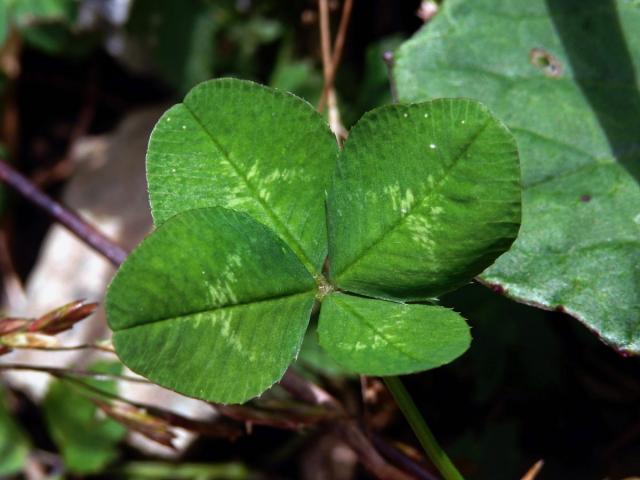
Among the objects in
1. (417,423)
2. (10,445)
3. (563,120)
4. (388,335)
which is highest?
(563,120)

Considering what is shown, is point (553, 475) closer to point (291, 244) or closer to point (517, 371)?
point (517, 371)

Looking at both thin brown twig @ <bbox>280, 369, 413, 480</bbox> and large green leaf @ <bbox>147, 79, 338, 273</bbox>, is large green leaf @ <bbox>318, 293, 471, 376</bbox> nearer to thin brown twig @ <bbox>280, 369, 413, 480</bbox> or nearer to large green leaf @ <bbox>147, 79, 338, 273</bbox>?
large green leaf @ <bbox>147, 79, 338, 273</bbox>

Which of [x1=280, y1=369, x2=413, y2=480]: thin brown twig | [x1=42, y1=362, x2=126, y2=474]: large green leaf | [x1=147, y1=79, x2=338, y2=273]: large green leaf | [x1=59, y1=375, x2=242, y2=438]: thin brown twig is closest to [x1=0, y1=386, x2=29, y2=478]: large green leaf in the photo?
[x1=42, y1=362, x2=126, y2=474]: large green leaf

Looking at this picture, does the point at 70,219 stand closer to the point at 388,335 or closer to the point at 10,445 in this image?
the point at 388,335

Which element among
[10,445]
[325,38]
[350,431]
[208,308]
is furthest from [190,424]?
[10,445]

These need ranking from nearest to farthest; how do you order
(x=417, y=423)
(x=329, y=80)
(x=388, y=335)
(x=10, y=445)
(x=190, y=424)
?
(x=388, y=335)
(x=417, y=423)
(x=190, y=424)
(x=329, y=80)
(x=10, y=445)

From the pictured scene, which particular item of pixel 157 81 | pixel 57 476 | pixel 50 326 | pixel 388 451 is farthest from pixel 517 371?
pixel 157 81

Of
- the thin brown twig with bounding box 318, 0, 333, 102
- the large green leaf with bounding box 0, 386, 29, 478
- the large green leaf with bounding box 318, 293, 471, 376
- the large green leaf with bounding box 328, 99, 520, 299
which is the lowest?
the large green leaf with bounding box 0, 386, 29, 478
